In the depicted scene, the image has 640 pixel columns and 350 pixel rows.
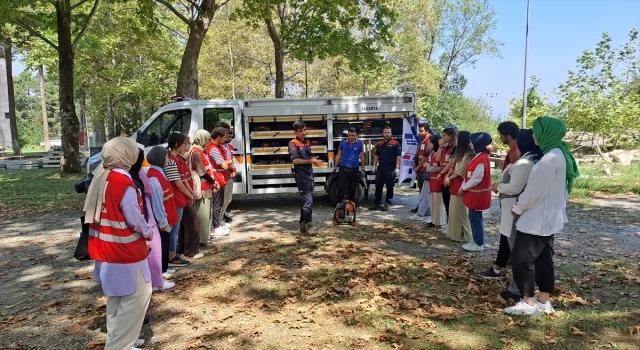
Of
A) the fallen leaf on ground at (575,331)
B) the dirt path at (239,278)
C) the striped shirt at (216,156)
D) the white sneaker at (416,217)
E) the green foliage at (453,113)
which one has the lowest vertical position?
the dirt path at (239,278)

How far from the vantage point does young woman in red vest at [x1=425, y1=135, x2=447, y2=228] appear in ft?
24.3

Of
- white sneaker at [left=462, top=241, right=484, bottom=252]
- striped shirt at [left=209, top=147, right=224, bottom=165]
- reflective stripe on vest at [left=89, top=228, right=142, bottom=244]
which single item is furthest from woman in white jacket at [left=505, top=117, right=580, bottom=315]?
striped shirt at [left=209, top=147, right=224, bottom=165]

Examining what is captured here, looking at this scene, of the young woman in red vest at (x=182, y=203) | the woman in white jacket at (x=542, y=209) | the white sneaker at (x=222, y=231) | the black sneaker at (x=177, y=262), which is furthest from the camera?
the white sneaker at (x=222, y=231)

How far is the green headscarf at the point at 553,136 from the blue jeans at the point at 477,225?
2201mm

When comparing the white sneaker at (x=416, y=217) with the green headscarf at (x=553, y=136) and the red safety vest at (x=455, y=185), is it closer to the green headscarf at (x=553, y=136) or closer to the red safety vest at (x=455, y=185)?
the red safety vest at (x=455, y=185)

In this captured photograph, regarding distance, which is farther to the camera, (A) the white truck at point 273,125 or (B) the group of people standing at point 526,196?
(A) the white truck at point 273,125

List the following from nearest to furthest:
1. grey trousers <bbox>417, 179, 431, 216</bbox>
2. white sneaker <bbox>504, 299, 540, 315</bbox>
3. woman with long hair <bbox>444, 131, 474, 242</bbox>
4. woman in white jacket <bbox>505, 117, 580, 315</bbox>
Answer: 1. woman in white jacket <bbox>505, 117, 580, 315</bbox>
2. white sneaker <bbox>504, 299, 540, 315</bbox>
3. woman with long hair <bbox>444, 131, 474, 242</bbox>
4. grey trousers <bbox>417, 179, 431, 216</bbox>

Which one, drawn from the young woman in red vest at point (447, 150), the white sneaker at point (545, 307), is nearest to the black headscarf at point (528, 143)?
the white sneaker at point (545, 307)

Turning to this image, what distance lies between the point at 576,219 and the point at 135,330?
8463mm

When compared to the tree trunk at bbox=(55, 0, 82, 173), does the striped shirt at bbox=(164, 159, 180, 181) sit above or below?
below

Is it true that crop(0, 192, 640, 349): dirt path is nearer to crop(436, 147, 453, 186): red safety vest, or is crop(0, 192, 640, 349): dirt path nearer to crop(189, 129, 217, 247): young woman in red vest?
crop(189, 129, 217, 247): young woman in red vest

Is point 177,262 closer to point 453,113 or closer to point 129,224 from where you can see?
point 129,224

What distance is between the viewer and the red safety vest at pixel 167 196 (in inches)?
176

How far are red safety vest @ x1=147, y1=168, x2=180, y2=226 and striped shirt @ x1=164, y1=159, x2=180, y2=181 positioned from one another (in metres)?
0.32
